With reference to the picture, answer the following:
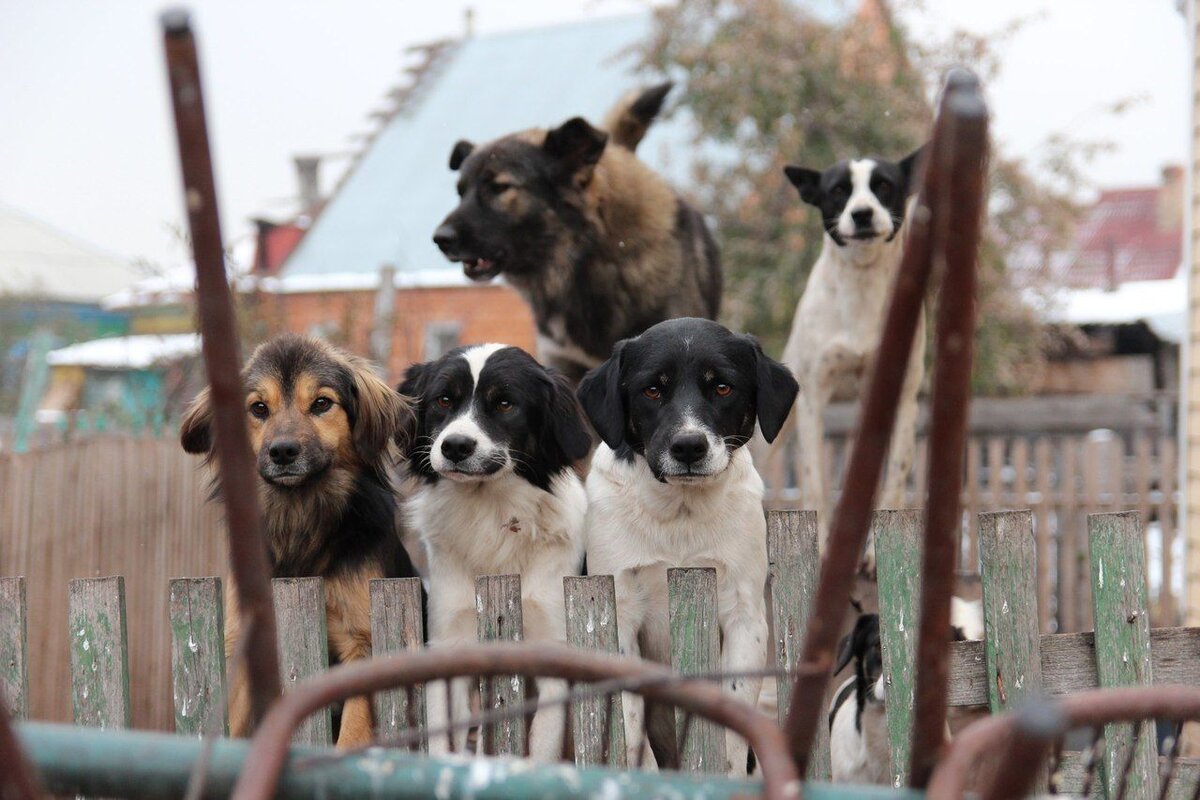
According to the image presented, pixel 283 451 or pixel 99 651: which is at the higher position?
pixel 283 451

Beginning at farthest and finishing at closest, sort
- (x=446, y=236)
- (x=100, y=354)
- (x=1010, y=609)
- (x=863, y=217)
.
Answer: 1. (x=100, y=354)
2. (x=446, y=236)
3. (x=863, y=217)
4. (x=1010, y=609)

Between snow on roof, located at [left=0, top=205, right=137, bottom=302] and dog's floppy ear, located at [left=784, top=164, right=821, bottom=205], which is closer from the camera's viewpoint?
dog's floppy ear, located at [left=784, top=164, right=821, bottom=205]

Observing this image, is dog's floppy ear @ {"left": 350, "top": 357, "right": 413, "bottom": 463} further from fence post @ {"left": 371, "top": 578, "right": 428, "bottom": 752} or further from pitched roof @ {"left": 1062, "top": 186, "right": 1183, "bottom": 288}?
pitched roof @ {"left": 1062, "top": 186, "right": 1183, "bottom": 288}

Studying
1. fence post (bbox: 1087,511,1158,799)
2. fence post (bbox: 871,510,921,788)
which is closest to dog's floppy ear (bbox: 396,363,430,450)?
fence post (bbox: 871,510,921,788)

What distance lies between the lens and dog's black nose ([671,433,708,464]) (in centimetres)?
323

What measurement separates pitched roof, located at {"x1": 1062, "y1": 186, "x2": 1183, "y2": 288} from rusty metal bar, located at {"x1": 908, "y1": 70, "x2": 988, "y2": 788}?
69.3 feet

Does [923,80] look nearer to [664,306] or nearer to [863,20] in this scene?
[863,20]

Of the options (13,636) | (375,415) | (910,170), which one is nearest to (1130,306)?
(910,170)

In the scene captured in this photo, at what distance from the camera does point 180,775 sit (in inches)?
47.5

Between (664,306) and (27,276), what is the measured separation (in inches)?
1119

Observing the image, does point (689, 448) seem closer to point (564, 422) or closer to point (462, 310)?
point (564, 422)

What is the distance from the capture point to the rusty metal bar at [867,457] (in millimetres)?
1105

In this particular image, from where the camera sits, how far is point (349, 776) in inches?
46.5

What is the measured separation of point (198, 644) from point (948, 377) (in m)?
2.24
